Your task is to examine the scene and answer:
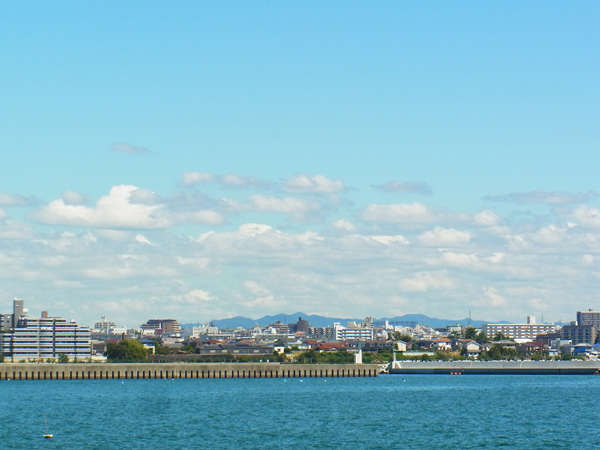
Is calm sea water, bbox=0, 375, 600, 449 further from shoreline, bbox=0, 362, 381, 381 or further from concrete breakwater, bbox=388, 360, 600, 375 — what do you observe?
concrete breakwater, bbox=388, 360, 600, 375

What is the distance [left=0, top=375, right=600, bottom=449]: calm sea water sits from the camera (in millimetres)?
59625

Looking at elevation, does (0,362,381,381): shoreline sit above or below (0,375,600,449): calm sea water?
above

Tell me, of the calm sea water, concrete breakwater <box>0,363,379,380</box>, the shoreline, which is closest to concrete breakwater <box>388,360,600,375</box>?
concrete breakwater <box>0,363,379,380</box>

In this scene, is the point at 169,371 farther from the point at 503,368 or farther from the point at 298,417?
the point at 298,417

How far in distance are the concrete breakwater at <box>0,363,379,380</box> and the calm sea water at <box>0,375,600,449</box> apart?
803 inches

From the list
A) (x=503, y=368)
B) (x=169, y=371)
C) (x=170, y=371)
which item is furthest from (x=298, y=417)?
(x=503, y=368)

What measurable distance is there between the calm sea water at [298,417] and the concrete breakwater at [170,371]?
2040cm

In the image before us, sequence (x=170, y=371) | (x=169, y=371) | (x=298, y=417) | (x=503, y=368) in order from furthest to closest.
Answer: (x=503, y=368), (x=170, y=371), (x=169, y=371), (x=298, y=417)

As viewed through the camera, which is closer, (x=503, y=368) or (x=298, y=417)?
(x=298, y=417)

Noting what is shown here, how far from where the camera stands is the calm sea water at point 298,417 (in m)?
59.6

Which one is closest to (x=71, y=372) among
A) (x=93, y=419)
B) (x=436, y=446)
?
(x=93, y=419)

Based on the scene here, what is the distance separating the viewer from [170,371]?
490 ft

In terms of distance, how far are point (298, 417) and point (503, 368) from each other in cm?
11095

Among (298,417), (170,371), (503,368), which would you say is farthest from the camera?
(503,368)
